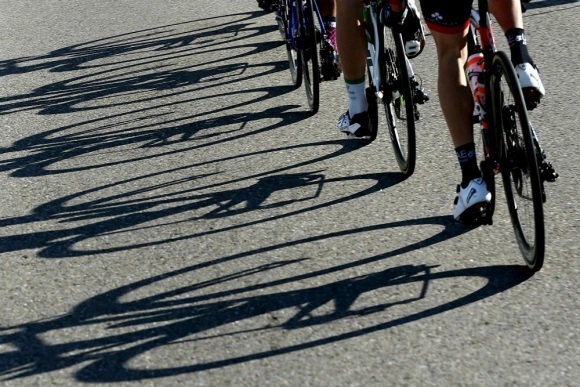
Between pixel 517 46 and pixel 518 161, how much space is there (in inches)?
20.6

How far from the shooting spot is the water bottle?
5242 millimetres

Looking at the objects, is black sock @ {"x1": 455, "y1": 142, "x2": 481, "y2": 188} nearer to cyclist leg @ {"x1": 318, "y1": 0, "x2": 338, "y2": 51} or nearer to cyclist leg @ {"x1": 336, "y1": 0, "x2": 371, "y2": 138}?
cyclist leg @ {"x1": 336, "y1": 0, "x2": 371, "y2": 138}

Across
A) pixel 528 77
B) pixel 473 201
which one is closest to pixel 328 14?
pixel 473 201

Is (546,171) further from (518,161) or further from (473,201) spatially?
(473,201)

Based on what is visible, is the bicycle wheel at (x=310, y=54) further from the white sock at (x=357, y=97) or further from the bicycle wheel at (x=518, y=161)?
the bicycle wheel at (x=518, y=161)

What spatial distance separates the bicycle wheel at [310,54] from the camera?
7824 mm

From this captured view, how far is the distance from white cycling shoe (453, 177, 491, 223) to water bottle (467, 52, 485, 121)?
309mm

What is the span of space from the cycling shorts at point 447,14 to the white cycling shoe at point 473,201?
703 millimetres

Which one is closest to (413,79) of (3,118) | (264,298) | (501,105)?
(501,105)

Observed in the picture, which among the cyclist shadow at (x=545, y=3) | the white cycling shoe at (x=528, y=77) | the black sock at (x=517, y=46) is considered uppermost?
the black sock at (x=517, y=46)

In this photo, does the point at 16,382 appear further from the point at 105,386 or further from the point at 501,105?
the point at 501,105

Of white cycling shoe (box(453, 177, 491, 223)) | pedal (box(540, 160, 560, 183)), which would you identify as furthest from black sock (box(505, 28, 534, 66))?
white cycling shoe (box(453, 177, 491, 223))

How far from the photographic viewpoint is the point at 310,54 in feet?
26.4

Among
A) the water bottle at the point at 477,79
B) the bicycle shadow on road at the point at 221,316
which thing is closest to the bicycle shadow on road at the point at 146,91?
the bicycle shadow on road at the point at 221,316
